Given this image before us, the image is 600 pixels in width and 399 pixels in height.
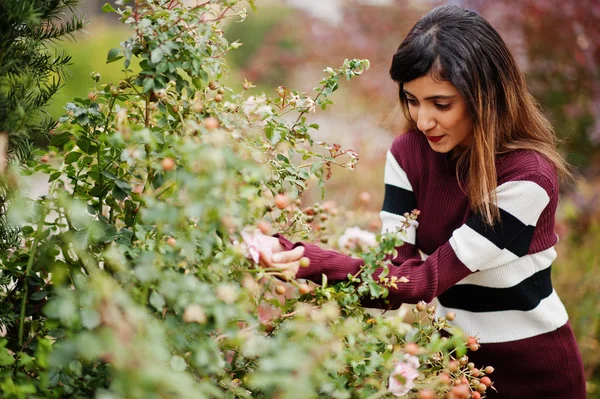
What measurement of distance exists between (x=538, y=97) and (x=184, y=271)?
409 centimetres

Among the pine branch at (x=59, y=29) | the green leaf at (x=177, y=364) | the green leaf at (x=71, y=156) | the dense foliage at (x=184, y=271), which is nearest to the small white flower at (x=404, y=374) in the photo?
the dense foliage at (x=184, y=271)

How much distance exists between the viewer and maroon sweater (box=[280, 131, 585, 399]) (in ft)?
A: 5.22

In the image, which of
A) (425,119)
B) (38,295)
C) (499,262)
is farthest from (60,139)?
(499,262)

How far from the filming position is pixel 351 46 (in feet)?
19.0

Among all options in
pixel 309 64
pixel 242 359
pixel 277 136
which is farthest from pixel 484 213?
pixel 309 64

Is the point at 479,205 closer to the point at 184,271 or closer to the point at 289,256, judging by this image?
the point at 289,256

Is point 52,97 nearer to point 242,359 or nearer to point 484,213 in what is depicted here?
point 242,359

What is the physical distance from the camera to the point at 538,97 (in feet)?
14.9

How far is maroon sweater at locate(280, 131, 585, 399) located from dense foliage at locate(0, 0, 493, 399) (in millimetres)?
251

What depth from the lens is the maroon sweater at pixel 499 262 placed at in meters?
1.59

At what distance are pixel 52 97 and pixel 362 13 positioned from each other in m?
4.71

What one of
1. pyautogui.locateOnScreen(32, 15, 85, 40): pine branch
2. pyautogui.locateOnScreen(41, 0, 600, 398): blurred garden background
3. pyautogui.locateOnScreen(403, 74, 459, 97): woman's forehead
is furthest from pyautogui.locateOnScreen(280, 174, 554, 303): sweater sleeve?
pyautogui.locateOnScreen(32, 15, 85, 40): pine branch

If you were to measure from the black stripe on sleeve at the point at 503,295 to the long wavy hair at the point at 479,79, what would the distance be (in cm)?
30

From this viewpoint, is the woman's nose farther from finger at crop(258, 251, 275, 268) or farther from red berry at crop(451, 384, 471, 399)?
red berry at crop(451, 384, 471, 399)
